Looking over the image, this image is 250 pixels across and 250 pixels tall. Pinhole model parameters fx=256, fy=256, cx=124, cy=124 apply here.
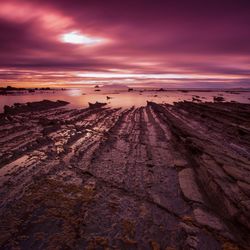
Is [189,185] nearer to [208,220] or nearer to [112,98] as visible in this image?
[208,220]

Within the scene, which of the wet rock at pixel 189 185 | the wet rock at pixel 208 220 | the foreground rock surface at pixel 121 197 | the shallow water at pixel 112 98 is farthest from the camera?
the shallow water at pixel 112 98

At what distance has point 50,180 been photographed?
6.27m

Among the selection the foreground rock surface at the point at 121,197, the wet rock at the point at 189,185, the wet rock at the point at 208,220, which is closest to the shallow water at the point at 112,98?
the foreground rock surface at the point at 121,197

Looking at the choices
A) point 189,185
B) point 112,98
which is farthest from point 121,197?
point 112,98

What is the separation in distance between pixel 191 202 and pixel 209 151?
3489 mm

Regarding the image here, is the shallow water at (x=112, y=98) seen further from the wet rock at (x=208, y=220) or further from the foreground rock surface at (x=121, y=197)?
the wet rock at (x=208, y=220)

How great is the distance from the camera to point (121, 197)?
5.58 m

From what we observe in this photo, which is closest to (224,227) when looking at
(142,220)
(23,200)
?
(142,220)

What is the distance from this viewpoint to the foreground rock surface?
4.14 m

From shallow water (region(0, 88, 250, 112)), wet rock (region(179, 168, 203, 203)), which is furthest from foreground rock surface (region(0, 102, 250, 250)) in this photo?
shallow water (region(0, 88, 250, 112))

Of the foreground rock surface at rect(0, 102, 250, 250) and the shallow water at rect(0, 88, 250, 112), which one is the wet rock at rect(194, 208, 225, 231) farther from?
the shallow water at rect(0, 88, 250, 112)

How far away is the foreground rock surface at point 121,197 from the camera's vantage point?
414 centimetres

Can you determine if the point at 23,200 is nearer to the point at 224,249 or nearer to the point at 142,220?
the point at 142,220

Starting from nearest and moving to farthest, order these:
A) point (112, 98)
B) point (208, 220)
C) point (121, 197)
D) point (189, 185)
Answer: point (208, 220), point (121, 197), point (189, 185), point (112, 98)
